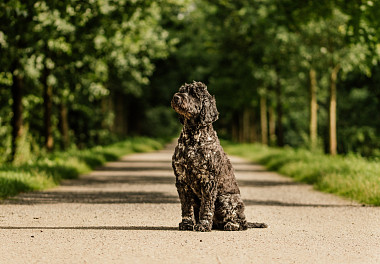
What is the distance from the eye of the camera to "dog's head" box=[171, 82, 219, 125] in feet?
24.4

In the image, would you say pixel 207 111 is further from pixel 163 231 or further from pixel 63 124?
pixel 63 124

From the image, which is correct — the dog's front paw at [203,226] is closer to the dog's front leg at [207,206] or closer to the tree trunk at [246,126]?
the dog's front leg at [207,206]

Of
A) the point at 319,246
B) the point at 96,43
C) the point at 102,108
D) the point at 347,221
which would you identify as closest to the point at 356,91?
the point at 102,108

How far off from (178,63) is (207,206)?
41.7 metres

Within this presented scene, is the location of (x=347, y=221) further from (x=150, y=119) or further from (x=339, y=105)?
(x=150, y=119)

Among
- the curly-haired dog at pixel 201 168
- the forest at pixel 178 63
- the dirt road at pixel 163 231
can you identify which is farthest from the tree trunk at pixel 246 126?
the curly-haired dog at pixel 201 168

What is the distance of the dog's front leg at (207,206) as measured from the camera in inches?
301

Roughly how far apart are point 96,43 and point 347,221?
13601 mm

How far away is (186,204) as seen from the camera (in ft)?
25.7

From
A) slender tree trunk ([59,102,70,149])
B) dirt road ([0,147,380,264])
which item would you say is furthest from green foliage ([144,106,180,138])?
dirt road ([0,147,380,264])

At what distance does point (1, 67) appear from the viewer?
1747cm

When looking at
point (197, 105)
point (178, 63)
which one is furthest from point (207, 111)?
point (178, 63)

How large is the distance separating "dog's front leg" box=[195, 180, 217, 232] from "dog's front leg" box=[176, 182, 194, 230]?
125 mm

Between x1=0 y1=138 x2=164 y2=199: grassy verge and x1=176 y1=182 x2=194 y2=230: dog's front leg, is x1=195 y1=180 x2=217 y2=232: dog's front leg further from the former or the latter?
x1=0 y1=138 x2=164 y2=199: grassy verge
